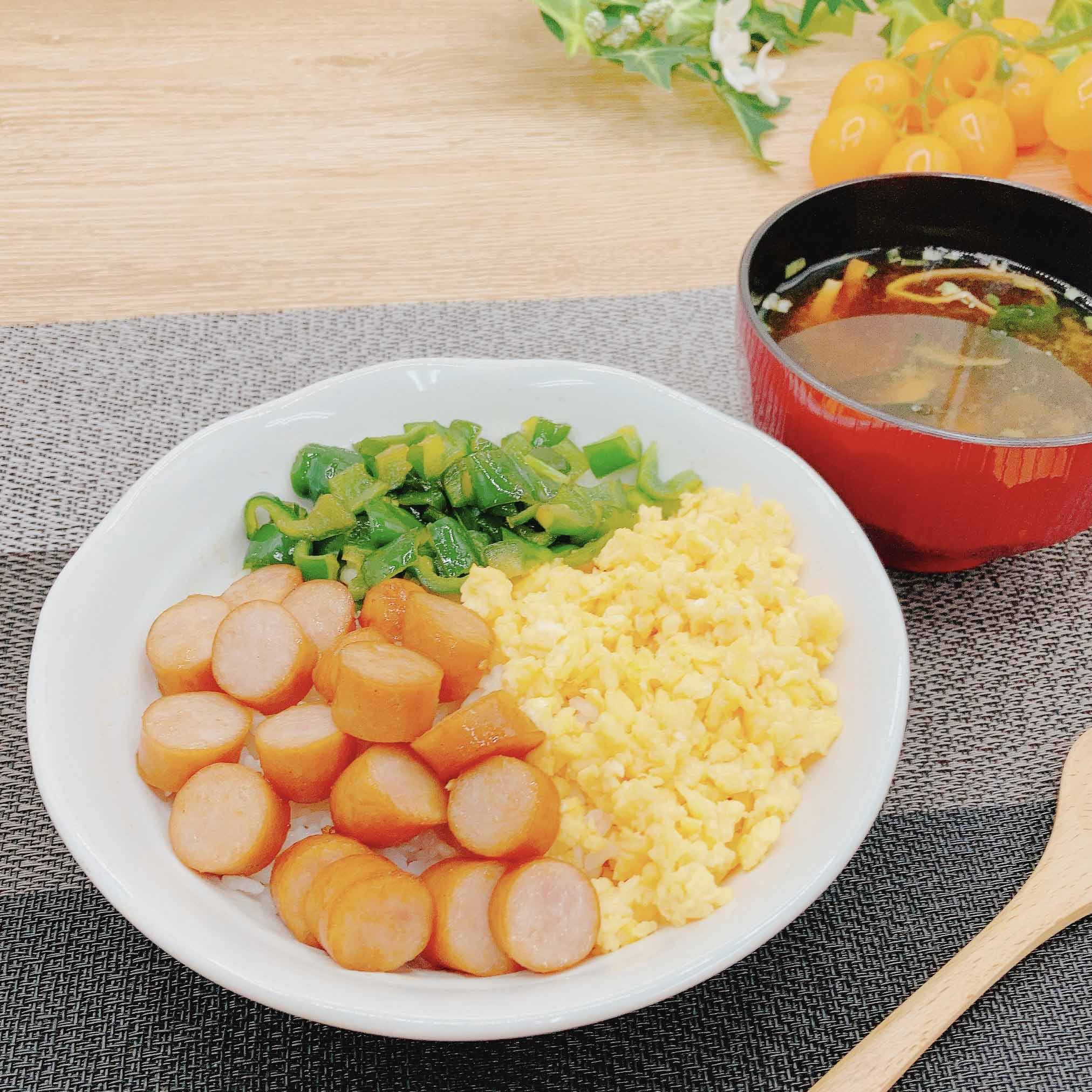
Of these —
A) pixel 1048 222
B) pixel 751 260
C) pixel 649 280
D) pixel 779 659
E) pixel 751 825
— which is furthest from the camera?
pixel 649 280

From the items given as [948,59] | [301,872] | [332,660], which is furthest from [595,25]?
[301,872]

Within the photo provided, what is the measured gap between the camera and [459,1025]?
1043mm

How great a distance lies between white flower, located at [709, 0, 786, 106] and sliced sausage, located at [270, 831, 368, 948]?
2.26m

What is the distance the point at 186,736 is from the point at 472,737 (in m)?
0.36

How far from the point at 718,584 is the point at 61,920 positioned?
0.97 meters

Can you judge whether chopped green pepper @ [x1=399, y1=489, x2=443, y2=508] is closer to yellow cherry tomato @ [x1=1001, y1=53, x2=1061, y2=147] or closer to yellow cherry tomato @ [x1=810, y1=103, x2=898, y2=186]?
yellow cherry tomato @ [x1=810, y1=103, x2=898, y2=186]

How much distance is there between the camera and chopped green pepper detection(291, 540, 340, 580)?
155 cm

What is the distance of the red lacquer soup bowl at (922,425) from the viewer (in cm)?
145

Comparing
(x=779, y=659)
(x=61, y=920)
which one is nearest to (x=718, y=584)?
(x=779, y=659)

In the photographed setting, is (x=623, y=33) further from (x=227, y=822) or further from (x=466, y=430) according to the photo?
(x=227, y=822)

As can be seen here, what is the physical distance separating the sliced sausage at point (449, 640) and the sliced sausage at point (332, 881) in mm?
270

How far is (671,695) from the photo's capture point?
1.35 metres

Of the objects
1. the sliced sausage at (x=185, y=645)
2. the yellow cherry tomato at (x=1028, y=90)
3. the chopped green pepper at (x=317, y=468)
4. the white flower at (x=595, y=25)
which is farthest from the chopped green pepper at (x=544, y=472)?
the yellow cherry tomato at (x=1028, y=90)

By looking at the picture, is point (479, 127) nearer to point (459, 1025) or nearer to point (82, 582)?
point (82, 582)
